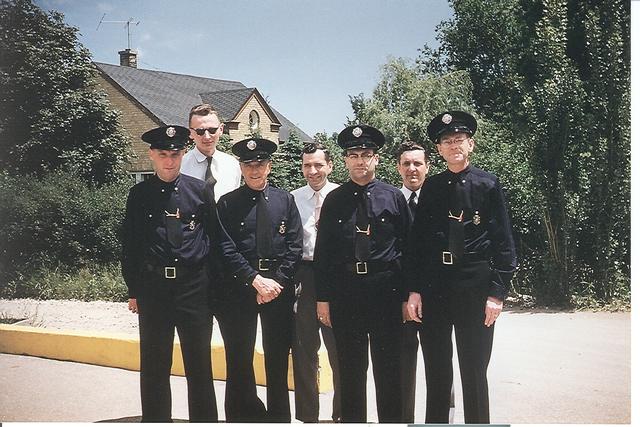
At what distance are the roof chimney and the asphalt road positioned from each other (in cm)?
190

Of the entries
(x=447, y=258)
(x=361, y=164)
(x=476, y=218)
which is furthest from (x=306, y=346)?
(x=476, y=218)

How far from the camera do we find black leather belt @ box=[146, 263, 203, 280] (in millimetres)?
2844

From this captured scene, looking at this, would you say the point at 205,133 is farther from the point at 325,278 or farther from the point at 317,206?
the point at 325,278

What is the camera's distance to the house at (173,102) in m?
3.33

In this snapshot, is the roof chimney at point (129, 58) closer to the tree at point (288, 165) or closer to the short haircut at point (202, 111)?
the short haircut at point (202, 111)

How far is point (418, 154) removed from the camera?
316 centimetres

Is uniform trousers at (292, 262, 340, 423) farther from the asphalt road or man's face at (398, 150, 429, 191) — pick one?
man's face at (398, 150, 429, 191)

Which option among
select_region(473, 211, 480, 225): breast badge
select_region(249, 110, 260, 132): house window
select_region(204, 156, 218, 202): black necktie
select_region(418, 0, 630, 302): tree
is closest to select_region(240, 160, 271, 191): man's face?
select_region(204, 156, 218, 202): black necktie

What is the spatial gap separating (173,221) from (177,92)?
0.94 meters

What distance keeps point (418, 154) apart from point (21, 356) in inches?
108

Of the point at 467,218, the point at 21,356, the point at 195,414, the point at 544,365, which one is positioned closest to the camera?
the point at 467,218

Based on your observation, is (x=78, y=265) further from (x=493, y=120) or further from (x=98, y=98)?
(x=493, y=120)

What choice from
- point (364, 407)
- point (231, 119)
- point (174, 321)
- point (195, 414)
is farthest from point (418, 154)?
point (195, 414)

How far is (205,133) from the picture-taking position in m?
3.17
